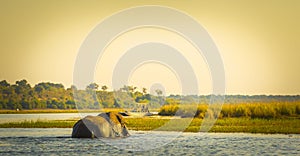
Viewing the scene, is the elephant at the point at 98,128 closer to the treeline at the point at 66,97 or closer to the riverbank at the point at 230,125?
the riverbank at the point at 230,125

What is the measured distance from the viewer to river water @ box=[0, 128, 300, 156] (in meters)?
19.8

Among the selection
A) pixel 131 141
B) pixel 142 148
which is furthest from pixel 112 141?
pixel 142 148

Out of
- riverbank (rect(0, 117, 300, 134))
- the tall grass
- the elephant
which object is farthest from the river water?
the tall grass

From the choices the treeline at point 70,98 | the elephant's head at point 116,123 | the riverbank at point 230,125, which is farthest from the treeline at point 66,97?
the elephant's head at point 116,123

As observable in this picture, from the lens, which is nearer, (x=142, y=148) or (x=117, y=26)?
(x=142, y=148)

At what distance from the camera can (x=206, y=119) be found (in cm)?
3300

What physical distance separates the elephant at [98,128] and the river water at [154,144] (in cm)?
50

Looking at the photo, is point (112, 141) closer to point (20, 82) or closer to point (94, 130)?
point (94, 130)

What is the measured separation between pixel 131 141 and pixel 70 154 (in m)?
4.38

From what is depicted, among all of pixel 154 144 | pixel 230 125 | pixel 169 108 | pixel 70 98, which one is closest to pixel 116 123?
pixel 154 144

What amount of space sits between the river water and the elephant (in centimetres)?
50

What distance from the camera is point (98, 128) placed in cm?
2375

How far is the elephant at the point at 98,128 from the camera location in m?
23.7

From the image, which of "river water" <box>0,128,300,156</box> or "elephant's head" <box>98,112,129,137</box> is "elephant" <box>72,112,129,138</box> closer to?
"elephant's head" <box>98,112,129,137</box>
